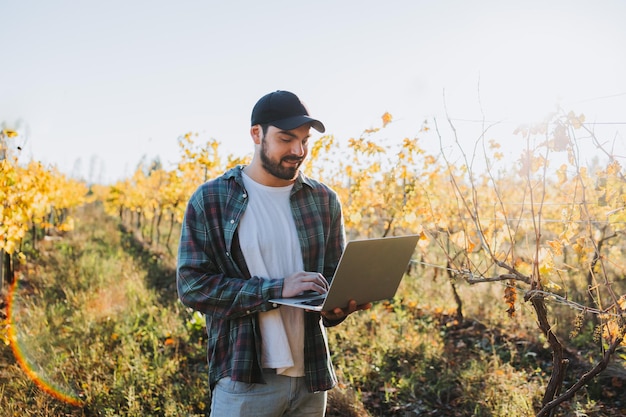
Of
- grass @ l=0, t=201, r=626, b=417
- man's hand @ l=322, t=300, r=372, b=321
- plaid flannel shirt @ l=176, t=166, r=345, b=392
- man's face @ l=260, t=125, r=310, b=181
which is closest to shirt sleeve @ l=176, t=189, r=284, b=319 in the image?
plaid flannel shirt @ l=176, t=166, r=345, b=392

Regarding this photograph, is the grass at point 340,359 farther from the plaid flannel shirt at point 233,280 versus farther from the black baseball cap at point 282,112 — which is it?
the black baseball cap at point 282,112

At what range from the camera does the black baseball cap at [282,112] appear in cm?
168

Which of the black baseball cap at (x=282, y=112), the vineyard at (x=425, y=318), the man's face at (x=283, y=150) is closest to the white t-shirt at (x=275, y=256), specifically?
the man's face at (x=283, y=150)

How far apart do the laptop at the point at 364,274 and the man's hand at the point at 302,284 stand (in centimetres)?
2

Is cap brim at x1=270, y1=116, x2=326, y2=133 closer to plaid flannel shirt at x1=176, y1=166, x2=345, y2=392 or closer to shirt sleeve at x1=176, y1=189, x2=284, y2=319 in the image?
plaid flannel shirt at x1=176, y1=166, x2=345, y2=392

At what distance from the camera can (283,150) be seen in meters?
1.71

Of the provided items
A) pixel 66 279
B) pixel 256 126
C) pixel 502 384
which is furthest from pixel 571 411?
pixel 66 279

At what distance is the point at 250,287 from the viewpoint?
5.16 ft

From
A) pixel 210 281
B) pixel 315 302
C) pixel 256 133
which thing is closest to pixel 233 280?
pixel 210 281

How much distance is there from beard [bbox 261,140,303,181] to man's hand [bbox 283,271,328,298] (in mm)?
380

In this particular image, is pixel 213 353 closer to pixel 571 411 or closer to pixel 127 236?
pixel 571 411

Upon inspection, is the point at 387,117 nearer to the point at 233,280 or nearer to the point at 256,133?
the point at 256,133

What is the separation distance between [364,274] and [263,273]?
1.25 ft

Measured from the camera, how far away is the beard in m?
1.71
